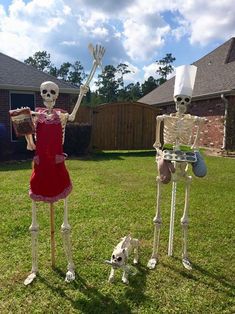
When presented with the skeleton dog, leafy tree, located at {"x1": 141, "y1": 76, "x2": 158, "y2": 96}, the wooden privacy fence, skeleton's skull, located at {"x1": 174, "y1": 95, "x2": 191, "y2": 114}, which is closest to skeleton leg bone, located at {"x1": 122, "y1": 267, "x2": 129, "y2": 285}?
the skeleton dog

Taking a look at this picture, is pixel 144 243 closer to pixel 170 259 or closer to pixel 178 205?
pixel 170 259

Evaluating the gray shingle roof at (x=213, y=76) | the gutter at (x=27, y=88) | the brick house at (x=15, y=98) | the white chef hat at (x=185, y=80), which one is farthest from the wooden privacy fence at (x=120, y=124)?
the white chef hat at (x=185, y=80)

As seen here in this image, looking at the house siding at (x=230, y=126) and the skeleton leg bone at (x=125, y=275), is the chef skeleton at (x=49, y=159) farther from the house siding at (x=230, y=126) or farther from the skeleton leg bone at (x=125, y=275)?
the house siding at (x=230, y=126)

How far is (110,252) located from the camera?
14.9ft

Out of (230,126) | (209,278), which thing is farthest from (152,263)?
(230,126)

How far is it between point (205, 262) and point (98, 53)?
281 cm

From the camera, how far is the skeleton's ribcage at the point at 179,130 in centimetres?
399

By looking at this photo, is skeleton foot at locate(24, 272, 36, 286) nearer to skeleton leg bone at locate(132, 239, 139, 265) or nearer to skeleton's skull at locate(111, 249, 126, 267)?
skeleton's skull at locate(111, 249, 126, 267)

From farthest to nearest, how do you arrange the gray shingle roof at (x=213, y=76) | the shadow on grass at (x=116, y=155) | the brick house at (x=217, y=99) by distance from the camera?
the gray shingle roof at (x=213, y=76) → the brick house at (x=217, y=99) → the shadow on grass at (x=116, y=155)

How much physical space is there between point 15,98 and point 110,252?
10.6m

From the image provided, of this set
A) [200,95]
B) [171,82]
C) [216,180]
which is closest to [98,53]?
[216,180]

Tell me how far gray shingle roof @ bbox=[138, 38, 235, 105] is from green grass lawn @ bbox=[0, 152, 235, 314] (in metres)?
9.44

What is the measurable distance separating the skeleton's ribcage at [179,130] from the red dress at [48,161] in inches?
49.2

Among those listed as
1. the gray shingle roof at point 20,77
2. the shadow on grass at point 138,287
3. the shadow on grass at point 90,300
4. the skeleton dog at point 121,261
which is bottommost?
the shadow on grass at point 90,300
